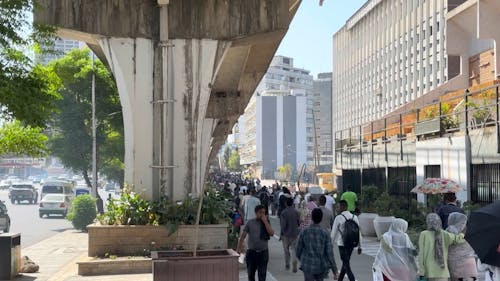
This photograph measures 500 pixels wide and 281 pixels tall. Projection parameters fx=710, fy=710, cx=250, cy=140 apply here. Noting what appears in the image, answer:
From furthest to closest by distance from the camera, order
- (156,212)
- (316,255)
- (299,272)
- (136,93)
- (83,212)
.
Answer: (83,212)
(136,93)
(156,212)
(299,272)
(316,255)

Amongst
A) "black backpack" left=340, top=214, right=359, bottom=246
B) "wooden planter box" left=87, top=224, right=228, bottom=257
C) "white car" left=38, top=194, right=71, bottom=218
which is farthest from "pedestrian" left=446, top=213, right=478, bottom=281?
"white car" left=38, top=194, right=71, bottom=218

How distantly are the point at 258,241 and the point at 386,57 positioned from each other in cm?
8141

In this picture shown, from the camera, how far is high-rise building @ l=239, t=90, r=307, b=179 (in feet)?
500

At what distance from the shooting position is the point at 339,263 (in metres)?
15.8

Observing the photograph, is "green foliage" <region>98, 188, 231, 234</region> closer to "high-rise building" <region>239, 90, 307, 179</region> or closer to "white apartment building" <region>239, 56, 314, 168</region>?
"white apartment building" <region>239, 56, 314, 168</region>

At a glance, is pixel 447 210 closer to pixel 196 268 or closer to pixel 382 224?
pixel 196 268

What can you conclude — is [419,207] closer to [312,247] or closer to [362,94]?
[312,247]

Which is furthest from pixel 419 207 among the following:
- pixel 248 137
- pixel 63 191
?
pixel 248 137

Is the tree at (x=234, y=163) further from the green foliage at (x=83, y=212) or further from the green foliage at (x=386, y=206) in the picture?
the green foliage at (x=386, y=206)

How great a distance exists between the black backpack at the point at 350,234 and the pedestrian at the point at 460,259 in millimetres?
2700

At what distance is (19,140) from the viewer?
14.6 meters

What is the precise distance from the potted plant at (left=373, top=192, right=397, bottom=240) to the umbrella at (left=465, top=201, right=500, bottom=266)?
45.9 ft

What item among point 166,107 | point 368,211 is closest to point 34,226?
point 368,211

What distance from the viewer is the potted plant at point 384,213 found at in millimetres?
20395
